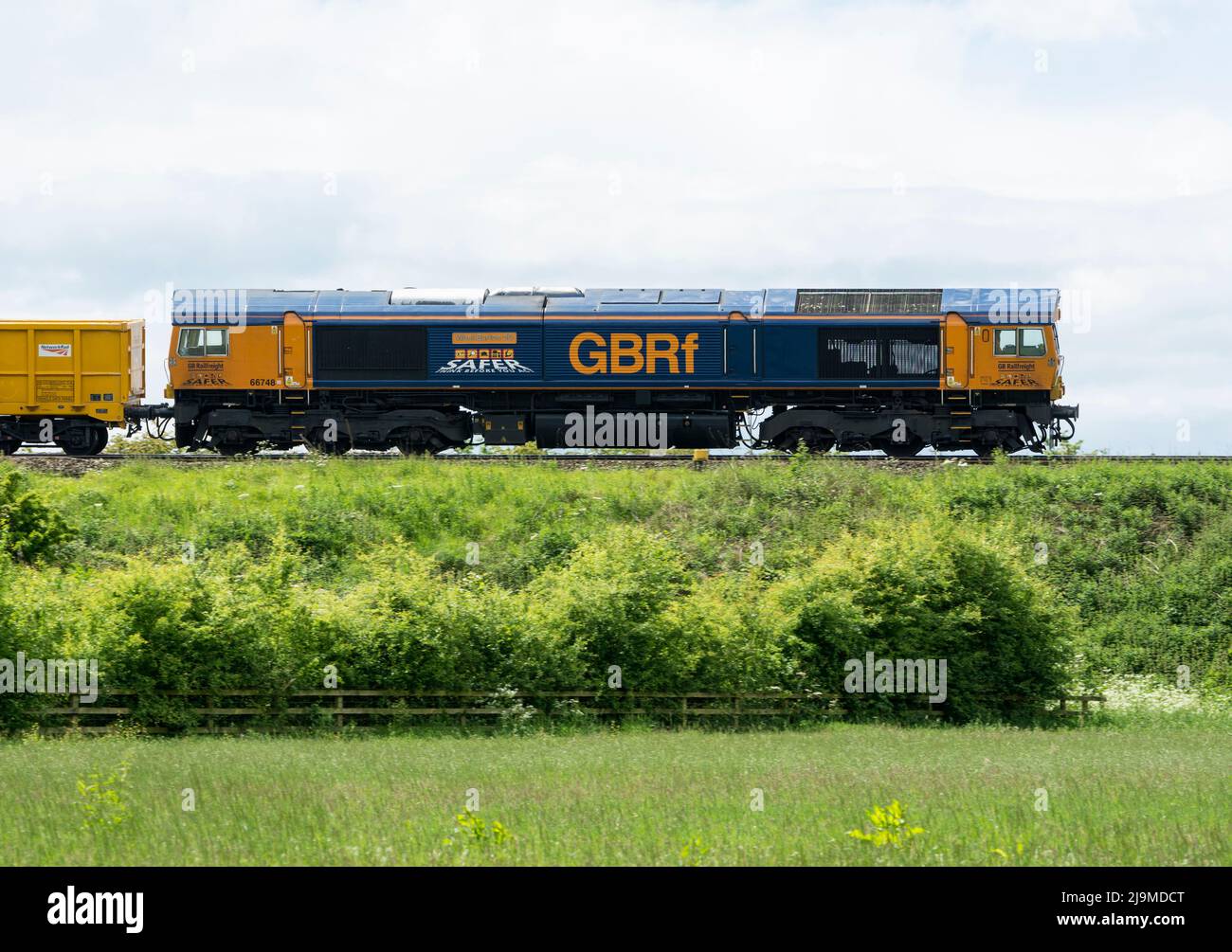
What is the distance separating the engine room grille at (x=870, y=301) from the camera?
32969 mm

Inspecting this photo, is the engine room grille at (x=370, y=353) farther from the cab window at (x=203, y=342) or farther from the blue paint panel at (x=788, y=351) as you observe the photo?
the blue paint panel at (x=788, y=351)

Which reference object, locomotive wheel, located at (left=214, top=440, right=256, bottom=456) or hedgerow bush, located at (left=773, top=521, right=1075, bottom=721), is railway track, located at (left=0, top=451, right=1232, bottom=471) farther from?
hedgerow bush, located at (left=773, top=521, right=1075, bottom=721)

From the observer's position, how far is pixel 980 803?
14.2 metres

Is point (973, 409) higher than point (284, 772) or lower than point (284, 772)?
higher

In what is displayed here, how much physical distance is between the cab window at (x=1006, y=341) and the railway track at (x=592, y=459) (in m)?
3.20

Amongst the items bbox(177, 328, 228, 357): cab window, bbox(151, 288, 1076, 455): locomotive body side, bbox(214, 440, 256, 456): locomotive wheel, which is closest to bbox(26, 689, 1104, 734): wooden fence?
bbox(151, 288, 1076, 455): locomotive body side

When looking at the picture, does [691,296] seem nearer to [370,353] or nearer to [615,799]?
[370,353]

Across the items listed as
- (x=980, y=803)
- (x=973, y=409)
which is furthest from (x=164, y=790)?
(x=973, y=409)

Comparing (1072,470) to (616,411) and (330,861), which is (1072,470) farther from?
(330,861)

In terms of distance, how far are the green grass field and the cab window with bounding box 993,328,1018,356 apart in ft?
47.4

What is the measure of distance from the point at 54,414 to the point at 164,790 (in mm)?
21404

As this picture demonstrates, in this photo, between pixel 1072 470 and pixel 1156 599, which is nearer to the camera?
pixel 1156 599

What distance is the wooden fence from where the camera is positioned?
66.5ft

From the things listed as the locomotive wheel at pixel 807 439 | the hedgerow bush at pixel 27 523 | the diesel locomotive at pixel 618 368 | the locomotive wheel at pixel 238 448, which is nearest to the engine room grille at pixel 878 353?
the diesel locomotive at pixel 618 368
